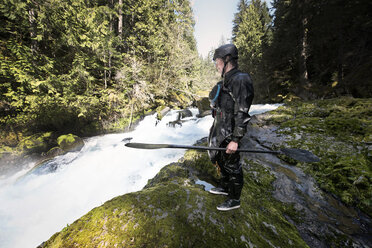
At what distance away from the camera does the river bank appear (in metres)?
1.58

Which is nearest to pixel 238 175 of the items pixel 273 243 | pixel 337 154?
pixel 273 243

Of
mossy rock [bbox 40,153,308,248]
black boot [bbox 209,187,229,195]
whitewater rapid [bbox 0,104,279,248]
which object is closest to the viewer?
mossy rock [bbox 40,153,308,248]

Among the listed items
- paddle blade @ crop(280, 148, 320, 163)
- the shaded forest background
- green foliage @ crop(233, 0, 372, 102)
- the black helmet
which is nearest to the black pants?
paddle blade @ crop(280, 148, 320, 163)

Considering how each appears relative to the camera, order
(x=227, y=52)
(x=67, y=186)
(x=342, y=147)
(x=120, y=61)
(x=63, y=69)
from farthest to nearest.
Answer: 1. (x=120, y=61)
2. (x=63, y=69)
3. (x=67, y=186)
4. (x=342, y=147)
5. (x=227, y=52)

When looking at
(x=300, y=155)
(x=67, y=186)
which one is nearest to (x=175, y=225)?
(x=300, y=155)

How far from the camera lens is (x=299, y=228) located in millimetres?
2195

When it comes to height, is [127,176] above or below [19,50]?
below

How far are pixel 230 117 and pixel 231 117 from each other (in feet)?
0.05

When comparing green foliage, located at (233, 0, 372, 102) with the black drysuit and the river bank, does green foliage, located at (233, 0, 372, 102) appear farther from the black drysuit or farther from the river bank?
the black drysuit

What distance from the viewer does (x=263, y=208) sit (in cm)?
243

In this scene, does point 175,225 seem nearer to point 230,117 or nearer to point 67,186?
point 230,117

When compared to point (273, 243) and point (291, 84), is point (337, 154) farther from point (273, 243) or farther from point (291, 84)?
point (291, 84)

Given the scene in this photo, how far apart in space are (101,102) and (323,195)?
1170cm

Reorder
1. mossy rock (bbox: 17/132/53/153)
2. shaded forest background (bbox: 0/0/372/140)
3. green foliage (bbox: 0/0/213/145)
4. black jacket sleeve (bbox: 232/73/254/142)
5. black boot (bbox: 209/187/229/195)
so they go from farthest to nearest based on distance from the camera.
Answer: mossy rock (bbox: 17/132/53/153), shaded forest background (bbox: 0/0/372/140), green foliage (bbox: 0/0/213/145), black boot (bbox: 209/187/229/195), black jacket sleeve (bbox: 232/73/254/142)
